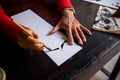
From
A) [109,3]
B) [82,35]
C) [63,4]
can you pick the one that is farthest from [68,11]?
[109,3]

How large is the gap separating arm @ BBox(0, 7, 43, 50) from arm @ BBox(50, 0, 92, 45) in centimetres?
16

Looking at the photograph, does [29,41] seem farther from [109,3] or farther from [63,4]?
[109,3]

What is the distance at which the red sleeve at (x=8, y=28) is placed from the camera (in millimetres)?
651

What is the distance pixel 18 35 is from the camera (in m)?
0.63

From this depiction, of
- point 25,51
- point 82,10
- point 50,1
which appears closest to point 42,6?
point 50,1

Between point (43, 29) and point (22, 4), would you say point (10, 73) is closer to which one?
point (43, 29)

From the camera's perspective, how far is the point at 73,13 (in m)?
0.84

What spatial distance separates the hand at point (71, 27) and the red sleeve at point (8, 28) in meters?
0.16

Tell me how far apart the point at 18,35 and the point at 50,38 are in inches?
5.9

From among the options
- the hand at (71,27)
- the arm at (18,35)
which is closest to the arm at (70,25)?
the hand at (71,27)

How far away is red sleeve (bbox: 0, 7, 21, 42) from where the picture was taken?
65 cm

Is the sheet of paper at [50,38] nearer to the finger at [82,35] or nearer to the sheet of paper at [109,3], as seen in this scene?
the finger at [82,35]

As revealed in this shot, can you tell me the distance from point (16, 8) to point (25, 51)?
282mm

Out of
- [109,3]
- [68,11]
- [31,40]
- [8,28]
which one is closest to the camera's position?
[31,40]
